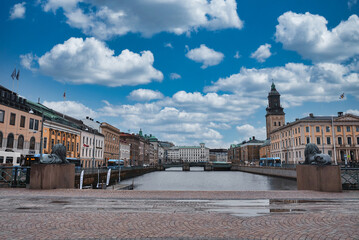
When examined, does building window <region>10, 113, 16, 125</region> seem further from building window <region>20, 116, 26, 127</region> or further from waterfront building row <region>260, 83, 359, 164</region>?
waterfront building row <region>260, 83, 359, 164</region>

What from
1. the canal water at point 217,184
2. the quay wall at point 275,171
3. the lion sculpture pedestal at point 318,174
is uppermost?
the lion sculpture pedestal at point 318,174

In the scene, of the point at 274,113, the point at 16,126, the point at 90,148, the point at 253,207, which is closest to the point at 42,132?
the point at 16,126

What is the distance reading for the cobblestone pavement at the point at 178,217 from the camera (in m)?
7.62

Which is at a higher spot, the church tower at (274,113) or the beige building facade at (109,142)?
the church tower at (274,113)

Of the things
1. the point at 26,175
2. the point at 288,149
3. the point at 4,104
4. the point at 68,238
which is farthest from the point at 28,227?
the point at 288,149

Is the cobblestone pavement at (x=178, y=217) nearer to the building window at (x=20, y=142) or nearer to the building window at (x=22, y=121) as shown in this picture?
the building window at (x=20, y=142)

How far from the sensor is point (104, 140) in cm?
9950

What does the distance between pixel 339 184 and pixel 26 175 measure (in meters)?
19.5

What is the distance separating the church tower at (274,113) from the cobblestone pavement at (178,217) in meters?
161

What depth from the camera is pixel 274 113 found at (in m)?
170

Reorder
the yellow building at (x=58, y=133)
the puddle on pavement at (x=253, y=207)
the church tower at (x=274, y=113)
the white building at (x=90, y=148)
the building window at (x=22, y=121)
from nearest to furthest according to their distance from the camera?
the puddle on pavement at (x=253, y=207), the building window at (x=22, y=121), the yellow building at (x=58, y=133), the white building at (x=90, y=148), the church tower at (x=274, y=113)

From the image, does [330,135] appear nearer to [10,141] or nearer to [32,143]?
A: [32,143]

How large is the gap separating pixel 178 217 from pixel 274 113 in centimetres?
16892

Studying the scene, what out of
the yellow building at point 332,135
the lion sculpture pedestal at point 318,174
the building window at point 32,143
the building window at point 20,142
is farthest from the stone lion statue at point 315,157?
the yellow building at point 332,135
